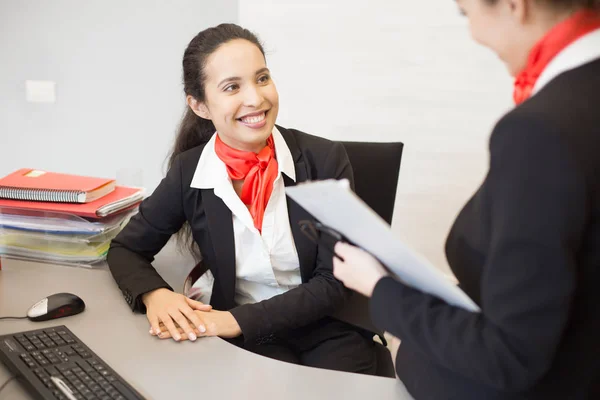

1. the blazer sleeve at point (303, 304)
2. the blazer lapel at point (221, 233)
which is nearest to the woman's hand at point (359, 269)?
the blazer sleeve at point (303, 304)

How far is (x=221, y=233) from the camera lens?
143 cm

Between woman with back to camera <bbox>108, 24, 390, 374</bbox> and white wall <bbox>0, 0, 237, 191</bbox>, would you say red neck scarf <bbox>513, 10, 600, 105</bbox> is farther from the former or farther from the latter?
white wall <bbox>0, 0, 237, 191</bbox>

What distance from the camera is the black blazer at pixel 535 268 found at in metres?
Result: 0.62

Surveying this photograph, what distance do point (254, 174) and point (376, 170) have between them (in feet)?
1.26

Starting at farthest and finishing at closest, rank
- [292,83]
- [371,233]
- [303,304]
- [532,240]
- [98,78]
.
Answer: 1. [98,78]
2. [292,83]
3. [303,304]
4. [371,233]
5. [532,240]

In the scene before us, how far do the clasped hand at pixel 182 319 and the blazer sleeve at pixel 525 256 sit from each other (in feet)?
1.95

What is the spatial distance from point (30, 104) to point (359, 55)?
164 cm

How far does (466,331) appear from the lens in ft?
2.33

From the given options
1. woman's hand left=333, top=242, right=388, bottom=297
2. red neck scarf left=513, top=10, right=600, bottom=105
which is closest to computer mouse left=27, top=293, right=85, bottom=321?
woman's hand left=333, top=242, right=388, bottom=297

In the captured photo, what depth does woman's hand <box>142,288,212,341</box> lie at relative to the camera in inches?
44.9

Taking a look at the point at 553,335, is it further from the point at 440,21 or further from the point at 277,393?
the point at 440,21

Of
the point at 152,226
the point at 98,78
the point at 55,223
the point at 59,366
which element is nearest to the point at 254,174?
the point at 152,226

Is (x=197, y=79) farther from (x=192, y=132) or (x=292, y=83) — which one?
(x=292, y=83)

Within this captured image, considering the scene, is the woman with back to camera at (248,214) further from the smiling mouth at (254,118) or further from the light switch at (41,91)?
the light switch at (41,91)
